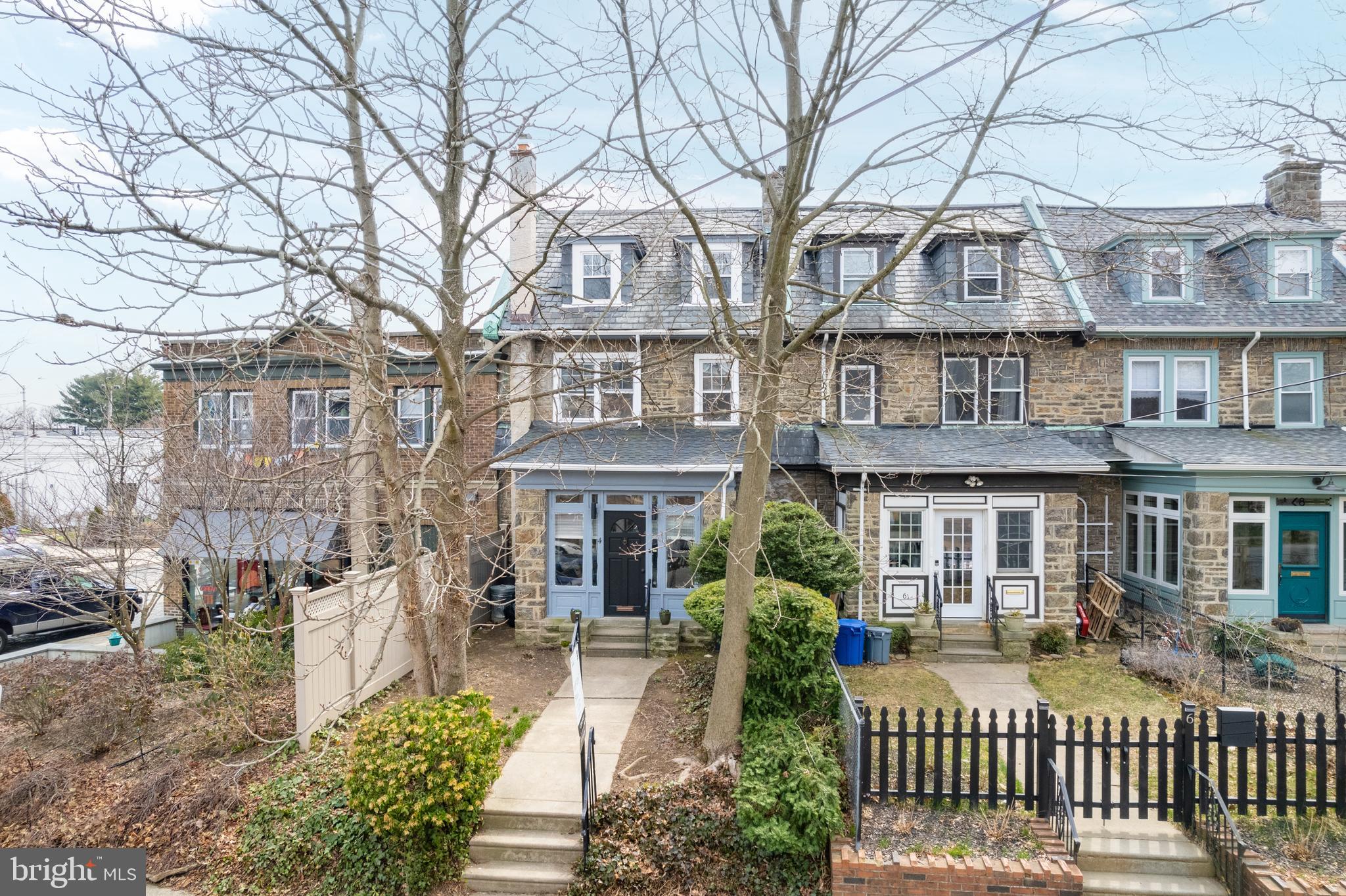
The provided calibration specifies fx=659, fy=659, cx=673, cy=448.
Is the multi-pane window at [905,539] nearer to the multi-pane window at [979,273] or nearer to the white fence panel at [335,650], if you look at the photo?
the multi-pane window at [979,273]

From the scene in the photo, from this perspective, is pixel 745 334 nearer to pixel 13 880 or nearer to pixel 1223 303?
pixel 1223 303

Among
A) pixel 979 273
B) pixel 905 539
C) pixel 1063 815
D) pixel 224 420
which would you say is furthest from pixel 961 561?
pixel 224 420

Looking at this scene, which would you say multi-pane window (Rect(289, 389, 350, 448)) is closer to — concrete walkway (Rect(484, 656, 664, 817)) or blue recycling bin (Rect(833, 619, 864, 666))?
concrete walkway (Rect(484, 656, 664, 817))

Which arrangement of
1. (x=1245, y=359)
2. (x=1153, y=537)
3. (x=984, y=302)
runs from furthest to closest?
1. (x=1245, y=359)
2. (x=1153, y=537)
3. (x=984, y=302)

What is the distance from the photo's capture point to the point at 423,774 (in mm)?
6219

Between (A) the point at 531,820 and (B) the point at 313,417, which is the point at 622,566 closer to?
(A) the point at 531,820

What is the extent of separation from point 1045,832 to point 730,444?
8383 millimetres

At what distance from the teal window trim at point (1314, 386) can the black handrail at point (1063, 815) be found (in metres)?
12.7

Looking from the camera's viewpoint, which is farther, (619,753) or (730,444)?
(730,444)

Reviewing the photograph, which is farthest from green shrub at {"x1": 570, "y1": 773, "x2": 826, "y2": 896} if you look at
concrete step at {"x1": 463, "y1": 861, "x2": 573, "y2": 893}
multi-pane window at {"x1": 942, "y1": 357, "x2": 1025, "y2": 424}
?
multi-pane window at {"x1": 942, "y1": 357, "x2": 1025, "y2": 424}

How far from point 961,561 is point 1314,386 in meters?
9.03

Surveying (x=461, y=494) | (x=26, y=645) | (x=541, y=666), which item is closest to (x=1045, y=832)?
(x=461, y=494)

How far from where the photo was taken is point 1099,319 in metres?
14.5

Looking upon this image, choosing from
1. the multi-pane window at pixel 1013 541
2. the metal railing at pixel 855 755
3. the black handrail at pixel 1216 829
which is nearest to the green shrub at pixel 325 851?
the metal railing at pixel 855 755
